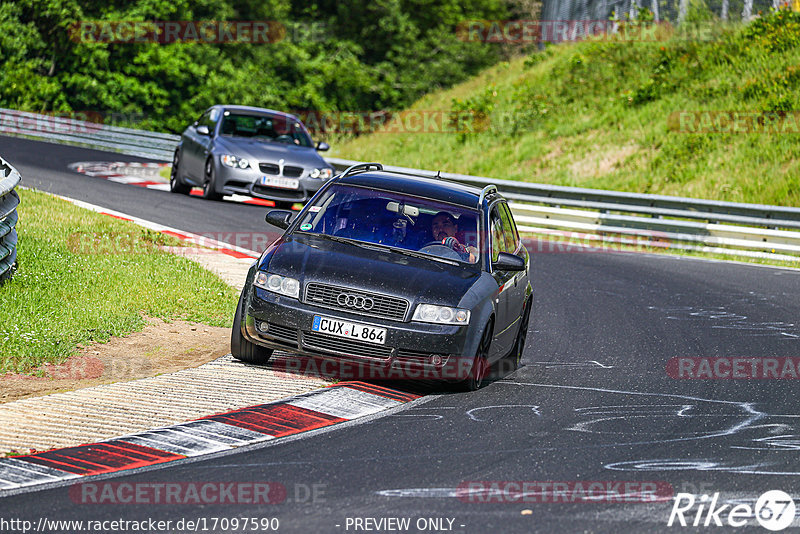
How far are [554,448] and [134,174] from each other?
21.8 metres

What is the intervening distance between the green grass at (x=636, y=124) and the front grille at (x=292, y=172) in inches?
434

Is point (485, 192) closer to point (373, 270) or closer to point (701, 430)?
point (373, 270)

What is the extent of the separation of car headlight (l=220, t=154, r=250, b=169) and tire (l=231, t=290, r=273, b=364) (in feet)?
36.7

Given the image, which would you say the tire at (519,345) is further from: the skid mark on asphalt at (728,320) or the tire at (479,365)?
the skid mark on asphalt at (728,320)

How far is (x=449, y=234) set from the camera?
9414 millimetres

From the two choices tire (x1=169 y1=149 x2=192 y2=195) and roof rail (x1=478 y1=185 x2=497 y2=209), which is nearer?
roof rail (x1=478 y1=185 x2=497 y2=209)

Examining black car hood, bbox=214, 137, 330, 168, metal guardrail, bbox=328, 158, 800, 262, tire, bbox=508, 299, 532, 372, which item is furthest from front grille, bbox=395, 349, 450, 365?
metal guardrail, bbox=328, 158, 800, 262

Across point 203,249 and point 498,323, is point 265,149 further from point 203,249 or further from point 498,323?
point 498,323

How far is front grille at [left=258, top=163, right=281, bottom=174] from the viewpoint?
1988cm

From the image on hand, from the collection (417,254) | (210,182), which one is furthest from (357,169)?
(210,182)

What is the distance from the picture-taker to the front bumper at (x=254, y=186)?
19859 mm

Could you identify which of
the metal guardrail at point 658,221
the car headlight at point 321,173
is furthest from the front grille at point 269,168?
the metal guardrail at point 658,221

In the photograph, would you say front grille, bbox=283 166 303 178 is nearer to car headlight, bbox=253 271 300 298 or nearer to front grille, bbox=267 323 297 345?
car headlight, bbox=253 271 300 298

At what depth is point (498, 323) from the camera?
29.8ft
